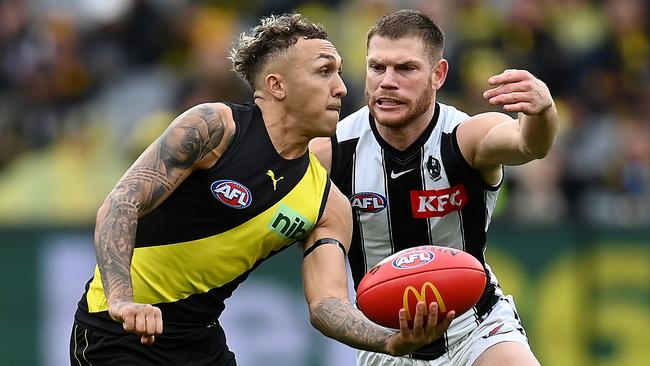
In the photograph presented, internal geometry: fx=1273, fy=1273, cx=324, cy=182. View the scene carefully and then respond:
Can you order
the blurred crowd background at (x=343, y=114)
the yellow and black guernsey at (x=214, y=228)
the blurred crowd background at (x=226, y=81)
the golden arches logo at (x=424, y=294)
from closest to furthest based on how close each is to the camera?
the golden arches logo at (x=424, y=294)
the yellow and black guernsey at (x=214, y=228)
the blurred crowd background at (x=343, y=114)
the blurred crowd background at (x=226, y=81)

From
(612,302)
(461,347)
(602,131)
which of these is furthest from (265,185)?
(602,131)

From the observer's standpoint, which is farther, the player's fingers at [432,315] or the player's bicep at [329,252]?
the player's bicep at [329,252]

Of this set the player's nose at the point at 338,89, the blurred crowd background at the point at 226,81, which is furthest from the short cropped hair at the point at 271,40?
the blurred crowd background at the point at 226,81

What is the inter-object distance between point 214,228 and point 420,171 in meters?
1.26

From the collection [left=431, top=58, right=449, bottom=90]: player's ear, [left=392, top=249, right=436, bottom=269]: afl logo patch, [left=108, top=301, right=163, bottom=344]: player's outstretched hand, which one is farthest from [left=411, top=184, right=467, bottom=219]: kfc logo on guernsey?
[left=108, top=301, right=163, bottom=344]: player's outstretched hand

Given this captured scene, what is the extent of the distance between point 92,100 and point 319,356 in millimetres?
3291

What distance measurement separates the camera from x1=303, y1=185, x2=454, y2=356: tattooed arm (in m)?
5.49

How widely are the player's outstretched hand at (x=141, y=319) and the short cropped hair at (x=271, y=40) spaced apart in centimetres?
160

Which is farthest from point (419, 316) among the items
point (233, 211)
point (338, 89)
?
point (338, 89)

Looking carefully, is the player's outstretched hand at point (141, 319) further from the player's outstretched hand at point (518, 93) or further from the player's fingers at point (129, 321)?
the player's outstretched hand at point (518, 93)

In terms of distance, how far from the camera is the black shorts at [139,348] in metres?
5.95

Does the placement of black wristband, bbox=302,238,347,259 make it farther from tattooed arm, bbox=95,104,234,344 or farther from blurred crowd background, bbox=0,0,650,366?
blurred crowd background, bbox=0,0,650,366

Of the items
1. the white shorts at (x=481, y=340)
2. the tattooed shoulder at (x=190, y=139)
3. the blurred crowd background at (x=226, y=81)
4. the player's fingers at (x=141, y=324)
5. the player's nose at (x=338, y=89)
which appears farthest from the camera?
the blurred crowd background at (x=226, y=81)

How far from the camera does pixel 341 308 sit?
604 cm
